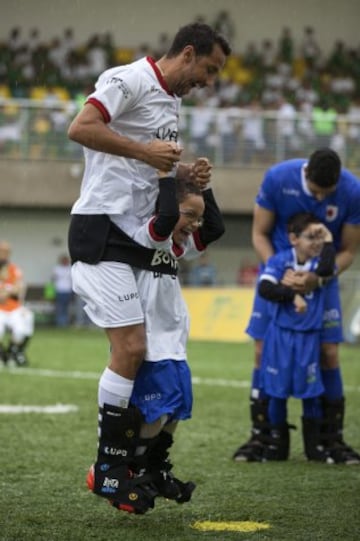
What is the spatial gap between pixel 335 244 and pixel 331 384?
35.4 inches

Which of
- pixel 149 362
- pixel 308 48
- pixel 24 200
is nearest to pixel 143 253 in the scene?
pixel 149 362

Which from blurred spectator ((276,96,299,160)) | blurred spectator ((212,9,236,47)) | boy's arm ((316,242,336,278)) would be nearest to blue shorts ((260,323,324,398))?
boy's arm ((316,242,336,278))

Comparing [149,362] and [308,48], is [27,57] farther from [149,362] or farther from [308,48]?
[149,362]

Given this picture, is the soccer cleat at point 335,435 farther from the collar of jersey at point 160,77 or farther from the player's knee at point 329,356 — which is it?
the collar of jersey at point 160,77

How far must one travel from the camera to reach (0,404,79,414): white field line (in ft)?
34.1

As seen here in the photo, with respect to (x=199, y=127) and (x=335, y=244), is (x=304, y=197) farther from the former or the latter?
(x=199, y=127)

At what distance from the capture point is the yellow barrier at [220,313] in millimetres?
24688

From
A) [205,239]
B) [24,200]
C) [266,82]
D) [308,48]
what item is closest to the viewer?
[205,239]

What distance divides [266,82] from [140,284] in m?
27.0

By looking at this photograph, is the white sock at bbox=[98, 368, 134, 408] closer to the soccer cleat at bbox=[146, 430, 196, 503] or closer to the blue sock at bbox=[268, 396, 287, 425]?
the soccer cleat at bbox=[146, 430, 196, 503]

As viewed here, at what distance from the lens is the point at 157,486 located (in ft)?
18.3

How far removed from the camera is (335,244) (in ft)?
26.2

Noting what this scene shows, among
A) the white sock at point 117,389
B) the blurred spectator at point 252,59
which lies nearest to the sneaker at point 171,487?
the white sock at point 117,389

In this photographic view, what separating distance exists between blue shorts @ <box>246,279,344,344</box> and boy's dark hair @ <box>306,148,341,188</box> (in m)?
0.70
